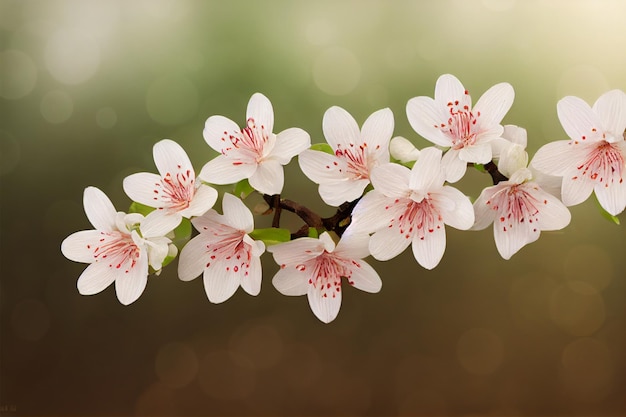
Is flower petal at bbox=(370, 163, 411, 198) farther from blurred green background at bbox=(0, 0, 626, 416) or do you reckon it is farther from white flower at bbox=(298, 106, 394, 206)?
blurred green background at bbox=(0, 0, 626, 416)

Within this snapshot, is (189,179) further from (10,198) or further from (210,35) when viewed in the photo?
(10,198)

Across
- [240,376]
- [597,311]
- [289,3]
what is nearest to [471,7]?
[289,3]

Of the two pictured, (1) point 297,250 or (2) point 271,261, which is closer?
(1) point 297,250

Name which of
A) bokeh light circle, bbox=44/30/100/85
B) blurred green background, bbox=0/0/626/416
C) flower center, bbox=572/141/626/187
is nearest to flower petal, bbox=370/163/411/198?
flower center, bbox=572/141/626/187

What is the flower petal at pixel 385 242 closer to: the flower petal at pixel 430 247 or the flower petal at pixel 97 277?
the flower petal at pixel 430 247

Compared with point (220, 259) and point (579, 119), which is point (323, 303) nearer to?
point (220, 259)

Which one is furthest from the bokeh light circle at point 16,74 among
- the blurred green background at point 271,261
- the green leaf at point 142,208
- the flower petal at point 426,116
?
the flower petal at point 426,116

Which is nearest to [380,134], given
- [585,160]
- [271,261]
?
[585,160]
